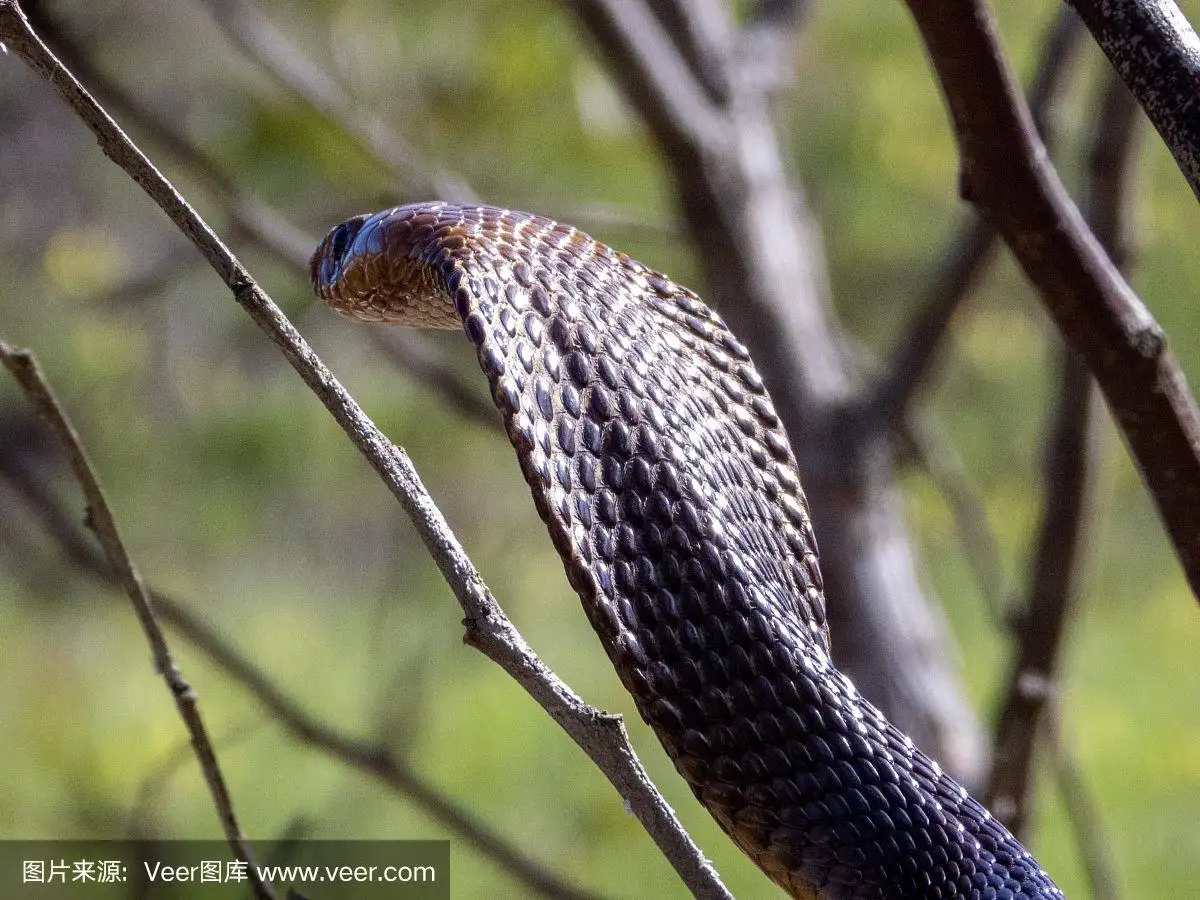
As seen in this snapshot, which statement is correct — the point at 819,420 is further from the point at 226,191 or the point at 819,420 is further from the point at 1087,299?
the point at 1087,299

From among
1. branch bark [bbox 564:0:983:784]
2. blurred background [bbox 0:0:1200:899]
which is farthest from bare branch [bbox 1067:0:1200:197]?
blurred background [bbox 0:0:1200:899]

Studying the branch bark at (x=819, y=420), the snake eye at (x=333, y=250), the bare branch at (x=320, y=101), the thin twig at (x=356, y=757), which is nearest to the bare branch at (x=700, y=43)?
the branch bark at (x=819, y=420)

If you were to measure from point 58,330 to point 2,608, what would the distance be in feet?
4.68

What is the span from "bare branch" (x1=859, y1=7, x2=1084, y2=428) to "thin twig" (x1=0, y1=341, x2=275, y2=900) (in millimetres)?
849

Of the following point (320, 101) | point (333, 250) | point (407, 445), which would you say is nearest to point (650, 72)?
point (320, 101)

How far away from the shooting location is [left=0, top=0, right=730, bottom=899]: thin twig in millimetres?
443

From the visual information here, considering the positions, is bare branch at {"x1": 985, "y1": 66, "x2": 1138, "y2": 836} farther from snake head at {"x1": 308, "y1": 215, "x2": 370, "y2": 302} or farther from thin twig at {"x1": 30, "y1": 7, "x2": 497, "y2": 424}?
snake head at {"x1": 308, "y1": 215, "x2": 370, "y2": 302}

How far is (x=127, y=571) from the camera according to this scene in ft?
2.11

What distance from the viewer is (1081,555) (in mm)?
1279

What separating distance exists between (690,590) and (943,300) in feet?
3.11

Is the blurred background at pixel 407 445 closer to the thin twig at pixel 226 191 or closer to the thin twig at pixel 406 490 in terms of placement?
the thin twig at pixel 226 191

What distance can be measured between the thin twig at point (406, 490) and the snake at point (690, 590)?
26 millimetres

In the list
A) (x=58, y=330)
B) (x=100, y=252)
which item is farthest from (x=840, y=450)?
(x=58, y=330)

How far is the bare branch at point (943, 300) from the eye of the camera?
1.22 m
